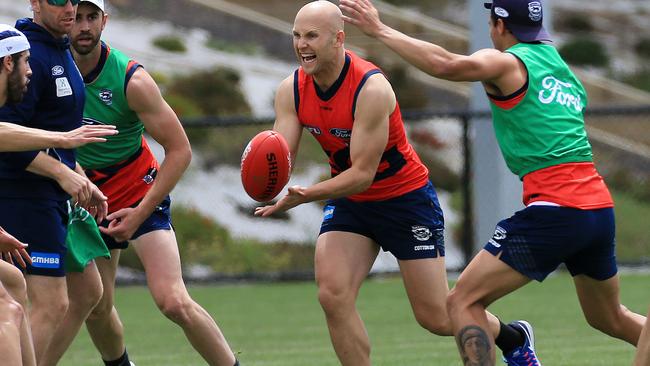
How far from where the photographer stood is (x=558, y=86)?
7.11 metres

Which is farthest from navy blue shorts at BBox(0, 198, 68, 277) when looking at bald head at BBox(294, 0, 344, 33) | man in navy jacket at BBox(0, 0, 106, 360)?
bald head at BBox(294, 0, 344, 33)

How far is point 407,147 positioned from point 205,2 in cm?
2518

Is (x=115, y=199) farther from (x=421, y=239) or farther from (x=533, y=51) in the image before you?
(x=533, y=51)

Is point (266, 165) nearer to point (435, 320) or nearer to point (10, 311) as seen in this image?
point (435, 320)

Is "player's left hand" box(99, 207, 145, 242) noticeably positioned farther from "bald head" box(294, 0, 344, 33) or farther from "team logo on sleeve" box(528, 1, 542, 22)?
"team logo on sleeve" box(528, 1, 542, 22)

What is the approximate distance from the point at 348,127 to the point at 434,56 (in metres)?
0.95

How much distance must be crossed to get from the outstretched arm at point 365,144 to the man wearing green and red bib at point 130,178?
76 centimetres

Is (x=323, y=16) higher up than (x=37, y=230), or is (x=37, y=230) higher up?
(x=323, y=16)

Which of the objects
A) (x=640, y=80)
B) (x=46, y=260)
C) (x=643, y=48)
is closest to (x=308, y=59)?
(x=46, y=260)

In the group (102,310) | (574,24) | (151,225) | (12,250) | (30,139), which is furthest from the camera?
(574,24)

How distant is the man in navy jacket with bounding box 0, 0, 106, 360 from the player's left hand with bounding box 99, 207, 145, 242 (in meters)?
0.63

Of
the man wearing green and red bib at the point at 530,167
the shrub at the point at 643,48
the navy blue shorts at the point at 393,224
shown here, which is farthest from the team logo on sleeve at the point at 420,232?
the shrub at the point at 643,48

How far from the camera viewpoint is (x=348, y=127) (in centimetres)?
778

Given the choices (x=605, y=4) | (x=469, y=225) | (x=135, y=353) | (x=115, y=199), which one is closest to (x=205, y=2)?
(x=605, y=4)
